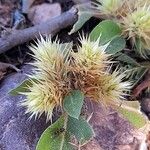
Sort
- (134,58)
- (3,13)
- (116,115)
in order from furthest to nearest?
1. (3,13)
2. (134,58)
3. (116,115)

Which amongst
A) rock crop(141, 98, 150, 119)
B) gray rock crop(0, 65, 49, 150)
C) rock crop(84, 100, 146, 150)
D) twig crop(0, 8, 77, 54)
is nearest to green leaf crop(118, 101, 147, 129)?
rock crop(84, 100, 146, 150)

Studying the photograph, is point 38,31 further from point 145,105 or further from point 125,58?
point 145,105

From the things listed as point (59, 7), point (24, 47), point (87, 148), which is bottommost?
point (87, 148)

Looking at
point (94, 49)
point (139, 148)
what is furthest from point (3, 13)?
point (139, 148)

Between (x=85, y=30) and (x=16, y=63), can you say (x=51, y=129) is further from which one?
(x=85, y=30)

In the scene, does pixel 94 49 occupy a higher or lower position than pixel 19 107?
higher

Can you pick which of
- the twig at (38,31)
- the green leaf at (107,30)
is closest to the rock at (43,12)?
the twig at (38,31)

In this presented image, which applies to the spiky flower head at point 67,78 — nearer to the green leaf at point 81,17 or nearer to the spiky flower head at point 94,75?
the spiky flower head at point 94,75
